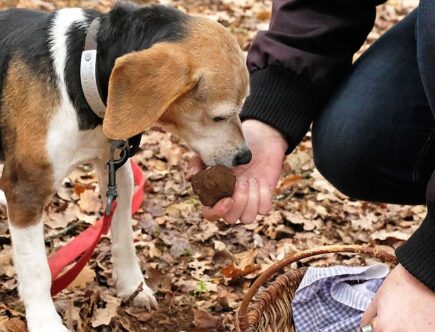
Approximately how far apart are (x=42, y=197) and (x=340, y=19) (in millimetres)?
1442

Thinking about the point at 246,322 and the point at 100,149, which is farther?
the point at 100,149

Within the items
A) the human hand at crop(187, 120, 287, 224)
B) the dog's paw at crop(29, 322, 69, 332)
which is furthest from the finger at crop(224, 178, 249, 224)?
the dog's paw at crop(29, 322, 69, 332)

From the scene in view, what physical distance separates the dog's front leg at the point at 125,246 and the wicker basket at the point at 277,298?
26.2 inches

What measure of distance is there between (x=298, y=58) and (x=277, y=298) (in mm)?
1016

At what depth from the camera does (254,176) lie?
295 centimetres

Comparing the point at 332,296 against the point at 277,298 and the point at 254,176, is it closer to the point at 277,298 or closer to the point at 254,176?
the point at 277,298

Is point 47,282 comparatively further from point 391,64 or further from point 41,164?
point 391,64

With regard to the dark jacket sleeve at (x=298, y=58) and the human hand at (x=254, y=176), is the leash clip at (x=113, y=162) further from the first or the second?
the dark jacket sleeve at (x=298, y=58)

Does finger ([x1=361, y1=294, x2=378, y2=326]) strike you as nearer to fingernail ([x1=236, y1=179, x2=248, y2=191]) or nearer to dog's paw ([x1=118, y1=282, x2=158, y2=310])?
fingernail ([x1=236, y1=179, x2=248, y2=191])

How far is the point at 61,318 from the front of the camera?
3197 mm

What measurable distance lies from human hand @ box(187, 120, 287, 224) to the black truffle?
24 millimetres

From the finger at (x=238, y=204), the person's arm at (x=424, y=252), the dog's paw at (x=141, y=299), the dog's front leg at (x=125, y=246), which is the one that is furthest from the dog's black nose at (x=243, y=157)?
the dog's paw at (x=141, y=299)

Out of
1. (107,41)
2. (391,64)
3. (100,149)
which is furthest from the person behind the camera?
(391,64)

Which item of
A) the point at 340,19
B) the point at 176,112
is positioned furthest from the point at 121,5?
the point at 340,19
